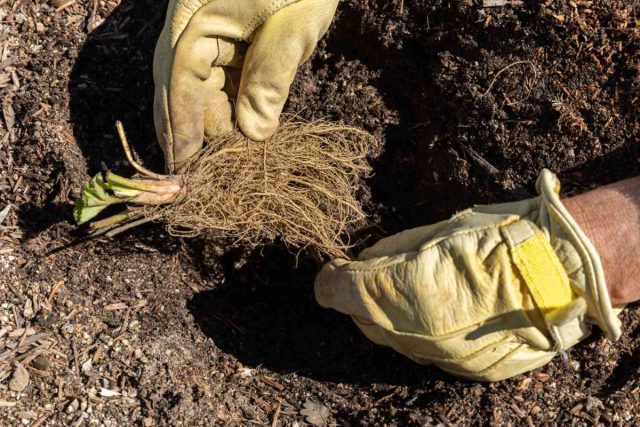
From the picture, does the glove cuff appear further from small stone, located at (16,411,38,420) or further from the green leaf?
small stone, located at (16,411,38,420)

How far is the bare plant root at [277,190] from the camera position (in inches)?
77.3

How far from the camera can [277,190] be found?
203 cm

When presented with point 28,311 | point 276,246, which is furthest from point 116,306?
point 276,246

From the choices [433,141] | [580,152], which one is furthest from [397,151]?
[580,152]

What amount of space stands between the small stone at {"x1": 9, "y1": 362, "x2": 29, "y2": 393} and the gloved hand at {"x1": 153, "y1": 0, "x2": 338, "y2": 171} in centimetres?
71

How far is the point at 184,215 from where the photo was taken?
6.35 feet

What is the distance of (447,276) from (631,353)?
2.23 ft

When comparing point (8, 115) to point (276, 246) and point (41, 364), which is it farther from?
point (276, 246)

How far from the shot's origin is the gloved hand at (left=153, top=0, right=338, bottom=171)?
5.76 feet

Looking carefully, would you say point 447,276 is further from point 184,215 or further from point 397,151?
point 184,215

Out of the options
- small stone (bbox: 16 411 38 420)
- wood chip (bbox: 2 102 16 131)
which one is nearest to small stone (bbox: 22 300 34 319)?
small stone (bbox: 16 411 38 420)

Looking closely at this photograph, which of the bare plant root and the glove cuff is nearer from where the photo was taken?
the glove cuff

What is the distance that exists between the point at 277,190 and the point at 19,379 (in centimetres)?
90

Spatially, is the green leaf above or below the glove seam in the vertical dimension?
below
